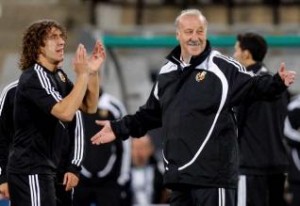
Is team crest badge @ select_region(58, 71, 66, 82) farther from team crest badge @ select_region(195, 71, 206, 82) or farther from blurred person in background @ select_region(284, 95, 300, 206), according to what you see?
blurred person in background @ select_region(284, 95, 300, 206)

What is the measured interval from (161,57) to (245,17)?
323cm

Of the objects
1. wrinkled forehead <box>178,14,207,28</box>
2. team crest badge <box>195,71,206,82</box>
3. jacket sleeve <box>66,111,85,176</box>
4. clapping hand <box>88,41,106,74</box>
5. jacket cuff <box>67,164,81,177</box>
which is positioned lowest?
jacket cuff <box>67,164,81,177</box>

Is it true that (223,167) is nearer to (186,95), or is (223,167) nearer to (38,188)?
(186,95)

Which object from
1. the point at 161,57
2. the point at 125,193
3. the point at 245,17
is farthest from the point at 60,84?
the point at 245,17

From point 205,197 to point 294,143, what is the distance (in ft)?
11.6

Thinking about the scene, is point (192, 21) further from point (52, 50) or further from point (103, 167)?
point (103, 167)

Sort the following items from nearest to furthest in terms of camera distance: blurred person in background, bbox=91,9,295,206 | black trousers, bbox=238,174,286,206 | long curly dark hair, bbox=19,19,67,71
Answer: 1. blurred person in background, bbox=91,9,295,206
2. long curly dark hair, bbox=19,19,67,71
3. black trousers, bbox=238,174,286,206

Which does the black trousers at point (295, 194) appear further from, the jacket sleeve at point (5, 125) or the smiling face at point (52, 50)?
the smiling face at point (52, 50)

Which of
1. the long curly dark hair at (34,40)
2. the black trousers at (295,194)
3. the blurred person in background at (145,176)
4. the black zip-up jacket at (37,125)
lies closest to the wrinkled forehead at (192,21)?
the long curly dark hair at (34,40)

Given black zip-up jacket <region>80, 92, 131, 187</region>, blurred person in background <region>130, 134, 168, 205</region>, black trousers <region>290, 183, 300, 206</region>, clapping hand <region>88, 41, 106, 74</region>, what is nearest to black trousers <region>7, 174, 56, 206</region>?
clapping hand <region>88, 41, 106, 74</region>

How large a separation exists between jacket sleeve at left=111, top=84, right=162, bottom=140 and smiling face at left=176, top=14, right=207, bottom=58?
0.49 m

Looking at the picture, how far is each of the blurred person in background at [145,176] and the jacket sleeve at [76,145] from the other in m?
4.17

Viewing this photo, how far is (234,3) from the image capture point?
58.6 feet

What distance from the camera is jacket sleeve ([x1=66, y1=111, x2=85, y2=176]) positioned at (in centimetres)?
922
